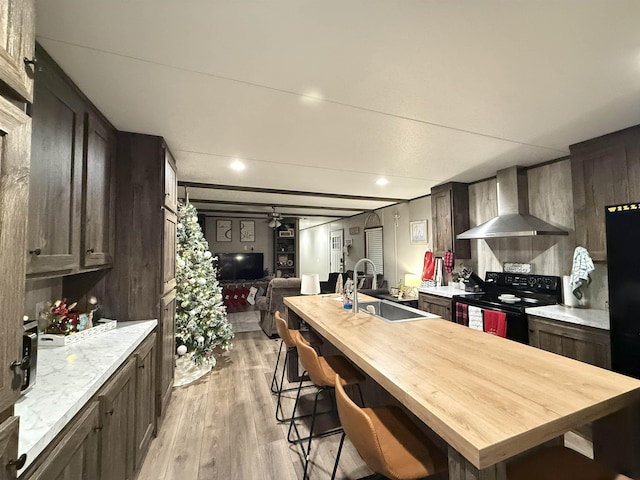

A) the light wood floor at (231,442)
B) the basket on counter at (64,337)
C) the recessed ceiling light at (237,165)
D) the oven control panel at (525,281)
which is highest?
the recessed ceiling light at (237,165)

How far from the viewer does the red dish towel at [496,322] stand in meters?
2.84

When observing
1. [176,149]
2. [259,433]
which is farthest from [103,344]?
[176,149]

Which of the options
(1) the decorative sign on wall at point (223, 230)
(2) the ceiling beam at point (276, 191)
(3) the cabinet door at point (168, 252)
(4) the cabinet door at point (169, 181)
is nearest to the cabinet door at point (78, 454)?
(3) the cabinet door at point (168, 252)

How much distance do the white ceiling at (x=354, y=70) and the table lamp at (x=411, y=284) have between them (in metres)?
2.81

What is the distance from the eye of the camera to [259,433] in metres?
2.27

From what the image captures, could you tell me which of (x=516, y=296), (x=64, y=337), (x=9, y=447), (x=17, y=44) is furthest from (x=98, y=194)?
(x=516, y=296)

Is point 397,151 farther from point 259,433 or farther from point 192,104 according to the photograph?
point 259,433

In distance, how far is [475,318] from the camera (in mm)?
3143

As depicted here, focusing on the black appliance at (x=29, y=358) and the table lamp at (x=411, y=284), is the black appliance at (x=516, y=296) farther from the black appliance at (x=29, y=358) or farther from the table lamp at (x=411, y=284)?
the black appliance at (x=29, y=358)

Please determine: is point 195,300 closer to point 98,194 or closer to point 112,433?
point 98,194

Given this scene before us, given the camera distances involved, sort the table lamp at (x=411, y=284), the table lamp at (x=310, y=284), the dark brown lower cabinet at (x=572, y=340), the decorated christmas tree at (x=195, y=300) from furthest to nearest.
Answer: the table lamp at (x=411, y=284)
the decorated christmas tree at (x=195, y=300)
the table lamp at (x=310, y=284)
the dark brown lower cabinet at (x=572, y=340)

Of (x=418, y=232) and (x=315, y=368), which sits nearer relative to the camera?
(x=315, y=368)

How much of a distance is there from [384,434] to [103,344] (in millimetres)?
1654

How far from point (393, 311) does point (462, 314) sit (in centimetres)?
122
